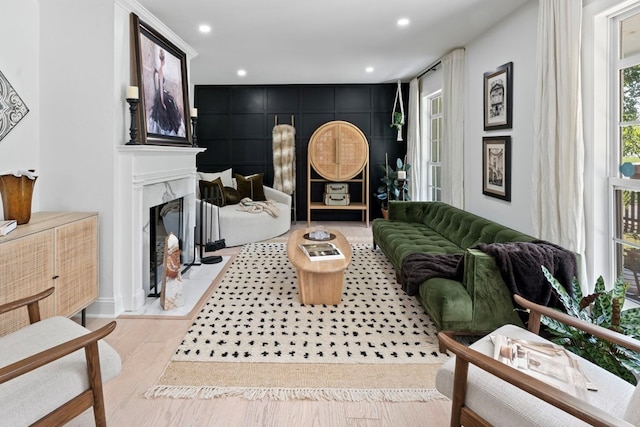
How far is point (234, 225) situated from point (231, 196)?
101 cm

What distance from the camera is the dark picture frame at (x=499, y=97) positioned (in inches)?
147

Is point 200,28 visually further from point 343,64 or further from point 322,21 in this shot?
point 343,64

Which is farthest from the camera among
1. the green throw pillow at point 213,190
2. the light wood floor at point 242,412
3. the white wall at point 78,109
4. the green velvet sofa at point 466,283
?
the green throw pillow at point 213,190

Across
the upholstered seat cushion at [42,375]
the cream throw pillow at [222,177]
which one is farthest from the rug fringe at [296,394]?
the cream throw pillow at [222,177]

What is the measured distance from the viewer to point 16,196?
240 centimetres

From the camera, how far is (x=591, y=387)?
4.55 feet

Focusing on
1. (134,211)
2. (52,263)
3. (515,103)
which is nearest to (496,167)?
(515,103)

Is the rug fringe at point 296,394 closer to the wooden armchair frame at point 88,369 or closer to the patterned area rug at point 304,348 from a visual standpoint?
the patterned area rug at point 304,348

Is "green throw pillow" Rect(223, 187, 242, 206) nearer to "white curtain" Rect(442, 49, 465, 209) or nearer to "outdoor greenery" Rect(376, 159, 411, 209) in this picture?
"outdoor greenery" Rect(376, 159, 411, 209)

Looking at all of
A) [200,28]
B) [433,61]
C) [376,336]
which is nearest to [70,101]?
[200,28]

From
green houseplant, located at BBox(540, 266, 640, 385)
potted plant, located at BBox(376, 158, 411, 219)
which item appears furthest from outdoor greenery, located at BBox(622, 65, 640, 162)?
potted plant, located at BBox(376, 158, 411, 219)

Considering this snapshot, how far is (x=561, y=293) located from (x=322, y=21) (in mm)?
3103

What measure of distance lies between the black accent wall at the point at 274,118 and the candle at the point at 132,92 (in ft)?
14.2

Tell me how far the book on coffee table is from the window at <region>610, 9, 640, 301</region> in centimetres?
193
